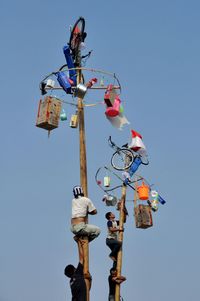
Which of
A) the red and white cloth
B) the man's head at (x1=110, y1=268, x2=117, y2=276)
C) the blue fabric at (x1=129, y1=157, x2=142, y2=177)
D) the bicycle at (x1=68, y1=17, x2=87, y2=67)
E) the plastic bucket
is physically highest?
the bicycle at (x1=68, y1=17, x2=87, y2=67)

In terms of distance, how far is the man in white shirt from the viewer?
11.0 metres

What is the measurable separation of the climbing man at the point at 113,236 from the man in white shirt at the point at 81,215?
4.74 ft

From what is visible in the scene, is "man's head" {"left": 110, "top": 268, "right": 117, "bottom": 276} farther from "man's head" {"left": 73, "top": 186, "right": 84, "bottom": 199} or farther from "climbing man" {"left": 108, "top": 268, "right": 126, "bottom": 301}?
"man's head" {"left": 73, "top": 186, "right": 84, "bottom": 199}

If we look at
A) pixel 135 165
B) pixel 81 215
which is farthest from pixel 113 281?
pixel 135 165

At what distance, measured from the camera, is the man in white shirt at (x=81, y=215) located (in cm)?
1105

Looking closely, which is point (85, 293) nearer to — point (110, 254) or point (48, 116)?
point (110, 254)

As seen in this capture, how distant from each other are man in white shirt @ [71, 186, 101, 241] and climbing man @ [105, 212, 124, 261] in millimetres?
1444

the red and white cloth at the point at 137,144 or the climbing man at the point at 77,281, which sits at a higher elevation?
the red and white cloth at the point at 137,144

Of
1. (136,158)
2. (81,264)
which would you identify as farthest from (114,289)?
(136,158)

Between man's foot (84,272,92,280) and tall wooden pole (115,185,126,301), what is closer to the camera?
man's foot (84,272,92,280)

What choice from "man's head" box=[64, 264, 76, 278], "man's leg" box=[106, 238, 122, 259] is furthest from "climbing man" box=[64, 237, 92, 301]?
"man's leg" box=[106, 238, 122, 259]

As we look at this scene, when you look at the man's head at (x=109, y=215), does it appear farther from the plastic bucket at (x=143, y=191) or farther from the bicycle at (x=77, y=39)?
the bicycle at (x=77, y=39)

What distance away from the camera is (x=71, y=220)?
11281 mm

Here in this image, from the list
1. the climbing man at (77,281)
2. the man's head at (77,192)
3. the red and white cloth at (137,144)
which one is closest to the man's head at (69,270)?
the climbing man at (77,281)
